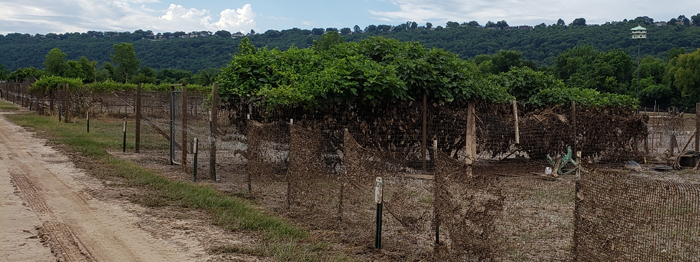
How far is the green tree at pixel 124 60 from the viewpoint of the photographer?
257 ft

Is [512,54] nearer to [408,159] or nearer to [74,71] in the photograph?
[74,71]

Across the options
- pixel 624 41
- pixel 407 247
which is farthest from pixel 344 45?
pixel 624 41

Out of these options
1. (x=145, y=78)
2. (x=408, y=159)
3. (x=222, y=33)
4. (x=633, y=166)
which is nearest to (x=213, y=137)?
(x=408, y=159)

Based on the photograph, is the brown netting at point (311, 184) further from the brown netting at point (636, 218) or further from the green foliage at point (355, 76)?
the brown netting at point (636, 218)

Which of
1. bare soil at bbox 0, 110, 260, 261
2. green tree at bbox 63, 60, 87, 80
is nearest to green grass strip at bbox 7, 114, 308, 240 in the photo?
bare soil at bbox 0, 110, 260, 261

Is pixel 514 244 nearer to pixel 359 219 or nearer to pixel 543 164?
pixel 359 219

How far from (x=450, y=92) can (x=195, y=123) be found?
5.89 meters

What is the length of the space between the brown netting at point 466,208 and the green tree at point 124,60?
258ft

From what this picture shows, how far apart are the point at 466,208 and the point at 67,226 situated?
200 inches

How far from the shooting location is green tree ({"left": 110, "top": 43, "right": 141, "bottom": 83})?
257ft

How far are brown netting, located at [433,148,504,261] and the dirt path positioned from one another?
268 cm

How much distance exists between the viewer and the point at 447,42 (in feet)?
383

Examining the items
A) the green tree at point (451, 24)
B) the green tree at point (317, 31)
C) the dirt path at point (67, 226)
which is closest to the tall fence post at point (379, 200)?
the dirt path at point (67, 226)

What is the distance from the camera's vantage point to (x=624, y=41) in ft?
336
